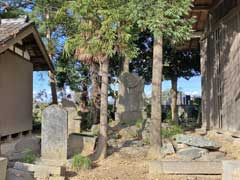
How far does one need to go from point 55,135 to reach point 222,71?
20.3ft

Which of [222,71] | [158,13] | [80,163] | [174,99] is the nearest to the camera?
[158,13]

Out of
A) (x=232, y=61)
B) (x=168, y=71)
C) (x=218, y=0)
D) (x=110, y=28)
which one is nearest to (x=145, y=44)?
(x=168, y=71)

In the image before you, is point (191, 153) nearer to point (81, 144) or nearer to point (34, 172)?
point (81, 144)

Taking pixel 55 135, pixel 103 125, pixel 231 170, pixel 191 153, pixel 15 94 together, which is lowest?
pixel 191 153

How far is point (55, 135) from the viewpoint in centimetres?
1022

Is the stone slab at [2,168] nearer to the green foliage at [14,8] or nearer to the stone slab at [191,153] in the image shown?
the stone slab at [191,153]

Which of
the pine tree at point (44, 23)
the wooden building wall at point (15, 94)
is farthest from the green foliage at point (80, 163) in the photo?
the pine tree at point (44, 23)

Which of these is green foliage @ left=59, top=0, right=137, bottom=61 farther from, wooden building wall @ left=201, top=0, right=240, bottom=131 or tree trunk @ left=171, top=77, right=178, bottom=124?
tree trunk @ left=171, top=77, right=178, bottom=124

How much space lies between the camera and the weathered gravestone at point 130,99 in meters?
16.9

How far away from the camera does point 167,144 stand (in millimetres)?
11125

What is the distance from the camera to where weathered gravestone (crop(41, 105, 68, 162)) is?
33.2 ft

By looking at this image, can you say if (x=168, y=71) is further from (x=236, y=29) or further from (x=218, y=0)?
(x=236, y=29)

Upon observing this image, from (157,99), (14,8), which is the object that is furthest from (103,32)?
(14,8)

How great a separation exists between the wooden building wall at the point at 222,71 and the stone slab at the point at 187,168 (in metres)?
2.95
